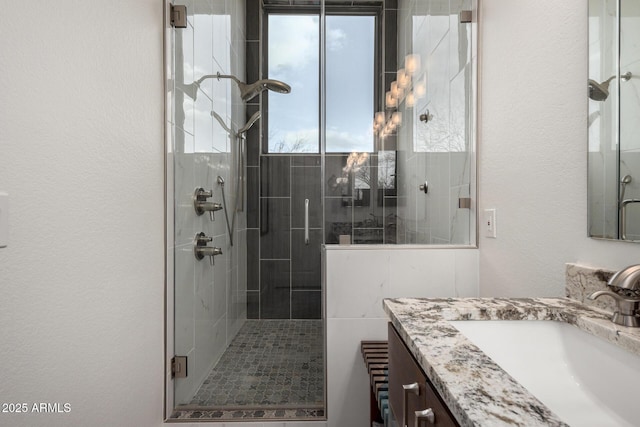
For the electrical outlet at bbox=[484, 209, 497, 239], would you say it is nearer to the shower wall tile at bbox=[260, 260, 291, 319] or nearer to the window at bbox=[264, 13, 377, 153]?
the window at bbox=[264, 13, 377, 153]

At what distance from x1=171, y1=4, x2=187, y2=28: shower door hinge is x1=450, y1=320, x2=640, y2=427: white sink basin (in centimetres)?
177

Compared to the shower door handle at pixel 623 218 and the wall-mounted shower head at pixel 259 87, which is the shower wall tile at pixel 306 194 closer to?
the wall-mounted shower head at pixel 259 87

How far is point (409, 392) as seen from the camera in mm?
761

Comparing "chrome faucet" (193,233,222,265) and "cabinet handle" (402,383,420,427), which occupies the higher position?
"chrome faucet" (193,233,222,265)

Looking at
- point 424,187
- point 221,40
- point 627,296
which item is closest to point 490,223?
point 424,187

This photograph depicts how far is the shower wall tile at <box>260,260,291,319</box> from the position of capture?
196 centimetres

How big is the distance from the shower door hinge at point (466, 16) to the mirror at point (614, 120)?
831 millimetres

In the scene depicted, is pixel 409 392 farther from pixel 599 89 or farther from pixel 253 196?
pixel 253 196

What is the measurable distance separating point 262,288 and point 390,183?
910 millimetres

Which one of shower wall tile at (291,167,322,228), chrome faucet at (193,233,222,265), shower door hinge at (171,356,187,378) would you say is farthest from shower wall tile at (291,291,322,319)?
shower door hinge at (171,356,187,378)

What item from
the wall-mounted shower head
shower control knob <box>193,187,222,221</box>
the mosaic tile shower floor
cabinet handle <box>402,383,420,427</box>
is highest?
the wall-mounted shower head

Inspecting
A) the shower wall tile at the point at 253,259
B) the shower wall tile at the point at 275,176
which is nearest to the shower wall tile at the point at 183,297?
the shower wall tile at the point at 253,259

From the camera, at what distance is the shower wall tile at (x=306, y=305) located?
6.14ft

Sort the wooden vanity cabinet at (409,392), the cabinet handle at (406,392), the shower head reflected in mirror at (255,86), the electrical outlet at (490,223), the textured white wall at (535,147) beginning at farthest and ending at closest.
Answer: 1. the shower head reflected in mirror at (255,86)
2. the electrical outlet at (490,223)
3. the textured white wall at (535,147)
4. the cabinet handle at (406,392)
5. the wooden vanity cabinet at (409,392)
